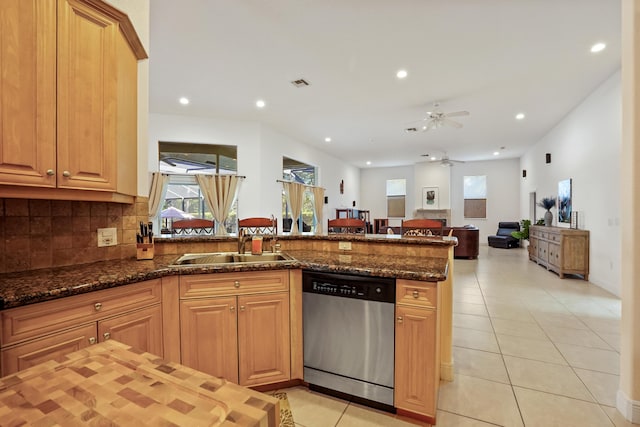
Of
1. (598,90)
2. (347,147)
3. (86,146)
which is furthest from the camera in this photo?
(347,147)

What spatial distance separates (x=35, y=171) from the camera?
4.65ft

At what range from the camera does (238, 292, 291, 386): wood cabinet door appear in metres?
1.89

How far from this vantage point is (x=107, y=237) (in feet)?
6.54

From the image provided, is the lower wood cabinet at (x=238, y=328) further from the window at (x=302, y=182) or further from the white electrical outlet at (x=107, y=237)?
the window at (x=302, y=182)

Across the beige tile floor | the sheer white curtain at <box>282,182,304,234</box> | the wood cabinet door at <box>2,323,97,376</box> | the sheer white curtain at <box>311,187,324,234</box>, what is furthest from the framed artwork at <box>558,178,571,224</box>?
the wood cabinet door at <box>2,323,97,376</box>

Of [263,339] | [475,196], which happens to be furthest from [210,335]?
[475,196]

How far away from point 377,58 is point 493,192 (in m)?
8.95

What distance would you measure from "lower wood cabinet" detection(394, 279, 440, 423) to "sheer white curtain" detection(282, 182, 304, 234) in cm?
538

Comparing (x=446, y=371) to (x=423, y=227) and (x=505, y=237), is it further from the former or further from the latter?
(x=505, y=237)

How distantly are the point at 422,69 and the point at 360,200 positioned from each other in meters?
8.72

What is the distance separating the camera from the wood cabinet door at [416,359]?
1640 mm

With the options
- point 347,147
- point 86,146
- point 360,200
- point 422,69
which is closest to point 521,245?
point 360,200

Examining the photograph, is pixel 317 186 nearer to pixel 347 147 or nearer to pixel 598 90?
pixel 347 147

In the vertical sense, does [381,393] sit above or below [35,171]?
below
